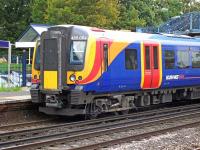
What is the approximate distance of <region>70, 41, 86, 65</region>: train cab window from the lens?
1606 cm

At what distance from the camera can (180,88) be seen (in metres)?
21.0

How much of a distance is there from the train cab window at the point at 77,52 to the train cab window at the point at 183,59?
557 centimetres

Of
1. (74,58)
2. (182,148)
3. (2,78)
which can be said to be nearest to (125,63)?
(74,58)

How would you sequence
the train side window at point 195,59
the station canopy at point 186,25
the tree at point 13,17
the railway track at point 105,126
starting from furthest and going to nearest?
the tree at point 13,17 → the station canopy at point 186,25 → the train side window at point 195,59 → the railway track at point 105,126

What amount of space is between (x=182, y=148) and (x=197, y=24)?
1012 inches

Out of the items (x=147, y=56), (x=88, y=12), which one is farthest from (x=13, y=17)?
(x=147, y=56)

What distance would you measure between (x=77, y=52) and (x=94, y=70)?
778mm

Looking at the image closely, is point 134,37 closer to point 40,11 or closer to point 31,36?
point 31,36

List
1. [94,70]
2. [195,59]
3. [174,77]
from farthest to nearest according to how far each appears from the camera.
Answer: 1. [195,59]
2. [174,77]
3. [94,70]

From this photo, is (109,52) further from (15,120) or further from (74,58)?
(15,120)

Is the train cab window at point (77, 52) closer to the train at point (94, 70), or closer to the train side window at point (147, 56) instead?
the train at point (94, 70)

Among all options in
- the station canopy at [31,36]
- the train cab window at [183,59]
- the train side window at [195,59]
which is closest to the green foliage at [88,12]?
the station canopy at [31,36]

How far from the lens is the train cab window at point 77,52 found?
1606 cm

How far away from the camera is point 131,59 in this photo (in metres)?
17.8
